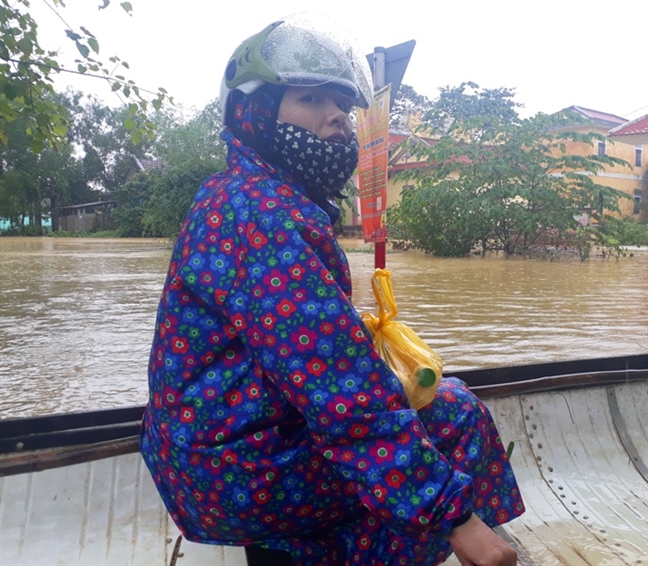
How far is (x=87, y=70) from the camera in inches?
146

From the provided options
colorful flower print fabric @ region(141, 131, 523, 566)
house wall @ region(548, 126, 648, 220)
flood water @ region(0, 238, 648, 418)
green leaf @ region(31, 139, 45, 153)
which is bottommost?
flood water @ region(0, 238, 648, 418)

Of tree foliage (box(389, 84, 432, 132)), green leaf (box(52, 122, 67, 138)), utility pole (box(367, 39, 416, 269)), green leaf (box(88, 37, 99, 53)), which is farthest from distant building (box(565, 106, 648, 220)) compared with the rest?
green leaf (box(88, 37, 99, 53))

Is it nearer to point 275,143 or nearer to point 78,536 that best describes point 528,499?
point 78,536

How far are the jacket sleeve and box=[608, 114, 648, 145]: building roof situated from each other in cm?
3429

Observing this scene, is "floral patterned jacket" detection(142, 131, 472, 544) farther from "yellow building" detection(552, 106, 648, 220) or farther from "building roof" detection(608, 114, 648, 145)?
"building roof" detection(608, 114, 648, 145)

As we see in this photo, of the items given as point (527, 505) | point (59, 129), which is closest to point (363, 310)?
point (59, 129)

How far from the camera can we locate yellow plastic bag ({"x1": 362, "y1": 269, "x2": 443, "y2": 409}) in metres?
1.31

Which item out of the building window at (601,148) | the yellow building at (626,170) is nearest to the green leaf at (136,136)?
the building window at (601,148)

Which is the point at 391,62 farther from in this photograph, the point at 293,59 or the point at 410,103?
the point at 410,103

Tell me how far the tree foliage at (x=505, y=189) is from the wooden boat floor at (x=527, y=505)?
14.0m

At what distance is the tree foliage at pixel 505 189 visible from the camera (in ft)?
53.0

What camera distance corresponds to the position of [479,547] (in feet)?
3.45

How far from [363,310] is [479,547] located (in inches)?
251

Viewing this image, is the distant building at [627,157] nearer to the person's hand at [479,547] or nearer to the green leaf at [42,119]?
the green leaf at [42,119]
